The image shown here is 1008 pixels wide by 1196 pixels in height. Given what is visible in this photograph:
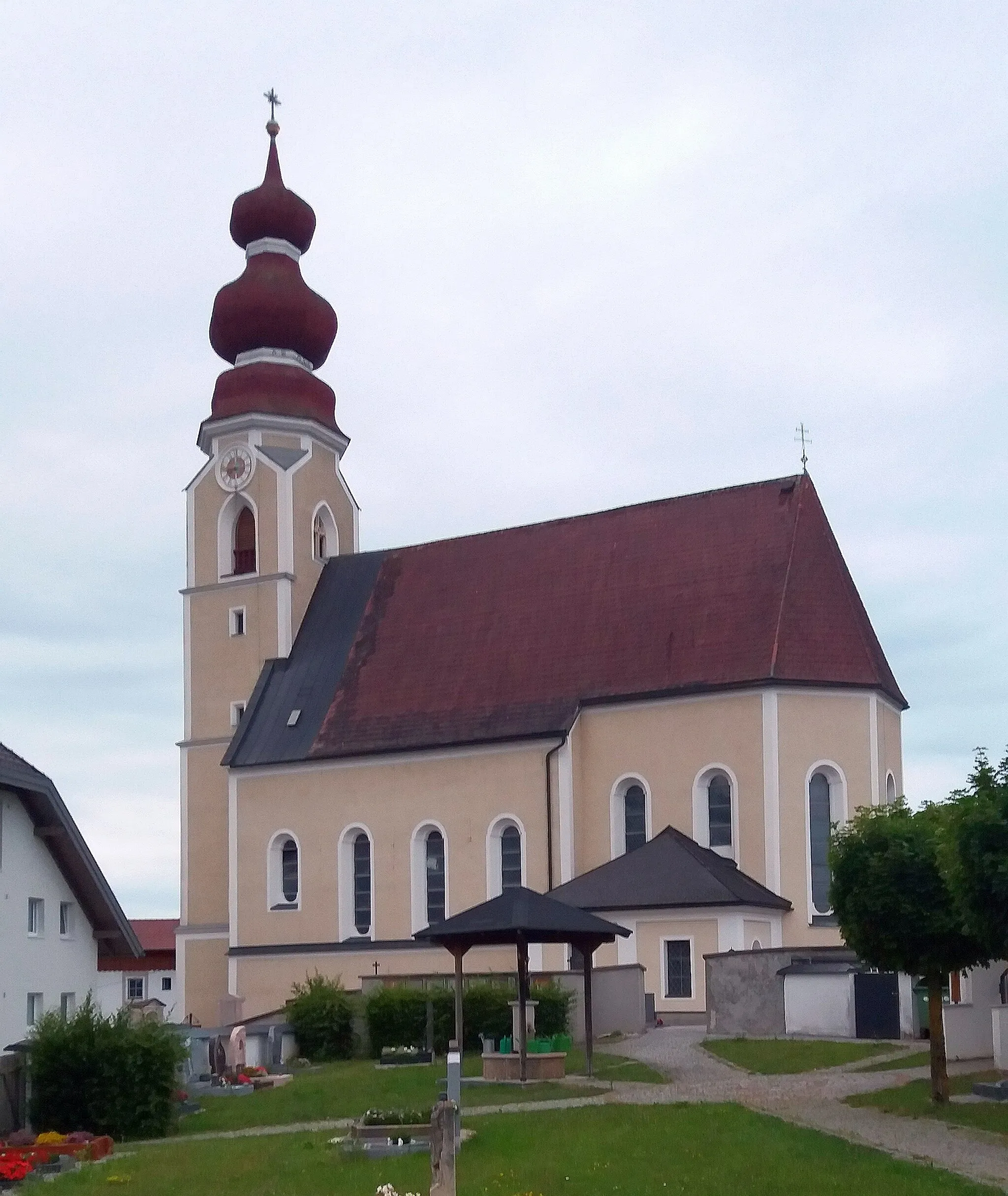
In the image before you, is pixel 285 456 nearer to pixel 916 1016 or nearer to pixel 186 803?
pixel 186 803

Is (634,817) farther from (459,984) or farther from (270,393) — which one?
(270,393)

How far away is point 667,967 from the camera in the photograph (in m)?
40.6

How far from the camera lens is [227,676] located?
2125 inches

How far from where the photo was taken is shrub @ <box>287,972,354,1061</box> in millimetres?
35281

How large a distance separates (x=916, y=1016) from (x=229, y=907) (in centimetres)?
2331

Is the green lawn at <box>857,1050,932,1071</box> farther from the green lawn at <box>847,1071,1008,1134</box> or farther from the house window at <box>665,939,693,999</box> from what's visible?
the house window at <box>665,939,693,999</box>

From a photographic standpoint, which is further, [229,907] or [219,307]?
[219,307]

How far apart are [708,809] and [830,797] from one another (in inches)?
117

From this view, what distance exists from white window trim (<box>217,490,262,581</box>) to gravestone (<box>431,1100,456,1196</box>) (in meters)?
40.8

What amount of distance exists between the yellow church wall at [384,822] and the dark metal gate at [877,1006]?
12.8m

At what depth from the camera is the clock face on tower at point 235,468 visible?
54.7 metres

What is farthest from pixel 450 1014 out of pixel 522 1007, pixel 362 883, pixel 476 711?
pixel 362 883

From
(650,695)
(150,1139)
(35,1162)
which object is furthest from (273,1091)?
(650,695)

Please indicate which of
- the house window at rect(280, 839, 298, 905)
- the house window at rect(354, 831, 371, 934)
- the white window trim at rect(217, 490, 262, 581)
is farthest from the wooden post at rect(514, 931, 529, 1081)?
the white window trim at rect(217, 490, 262, 581)
